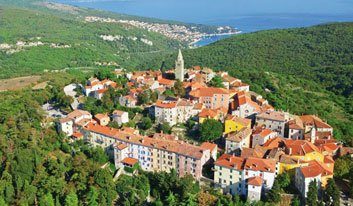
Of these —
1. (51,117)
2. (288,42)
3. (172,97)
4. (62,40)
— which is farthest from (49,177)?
(62,40)

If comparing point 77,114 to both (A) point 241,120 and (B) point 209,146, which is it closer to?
(B) point 209,146

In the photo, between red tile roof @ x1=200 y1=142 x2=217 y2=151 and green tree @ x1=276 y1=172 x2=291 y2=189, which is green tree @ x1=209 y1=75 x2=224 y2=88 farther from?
green tree @ x1=276 y1=172 x2=291 y2=189

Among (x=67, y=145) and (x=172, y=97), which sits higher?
(x=172, y=97)

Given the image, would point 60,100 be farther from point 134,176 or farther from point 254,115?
point 254,115

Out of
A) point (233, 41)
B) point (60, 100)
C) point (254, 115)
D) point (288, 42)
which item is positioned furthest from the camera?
point (233, 41)

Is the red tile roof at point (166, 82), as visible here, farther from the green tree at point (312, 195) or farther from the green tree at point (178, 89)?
the green tree at point (312, 195)

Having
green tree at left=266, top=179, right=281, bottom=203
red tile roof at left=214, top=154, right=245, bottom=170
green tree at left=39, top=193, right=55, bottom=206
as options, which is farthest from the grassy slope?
green tree at left=266, top=179, right=281, bottom=203

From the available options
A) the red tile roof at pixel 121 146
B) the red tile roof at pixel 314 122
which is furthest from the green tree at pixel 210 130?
the red tile roof at pixel 314 122

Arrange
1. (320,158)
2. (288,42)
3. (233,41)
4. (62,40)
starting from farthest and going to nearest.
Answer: (62,40) → (233,41) → (288,42) → (320,158)
